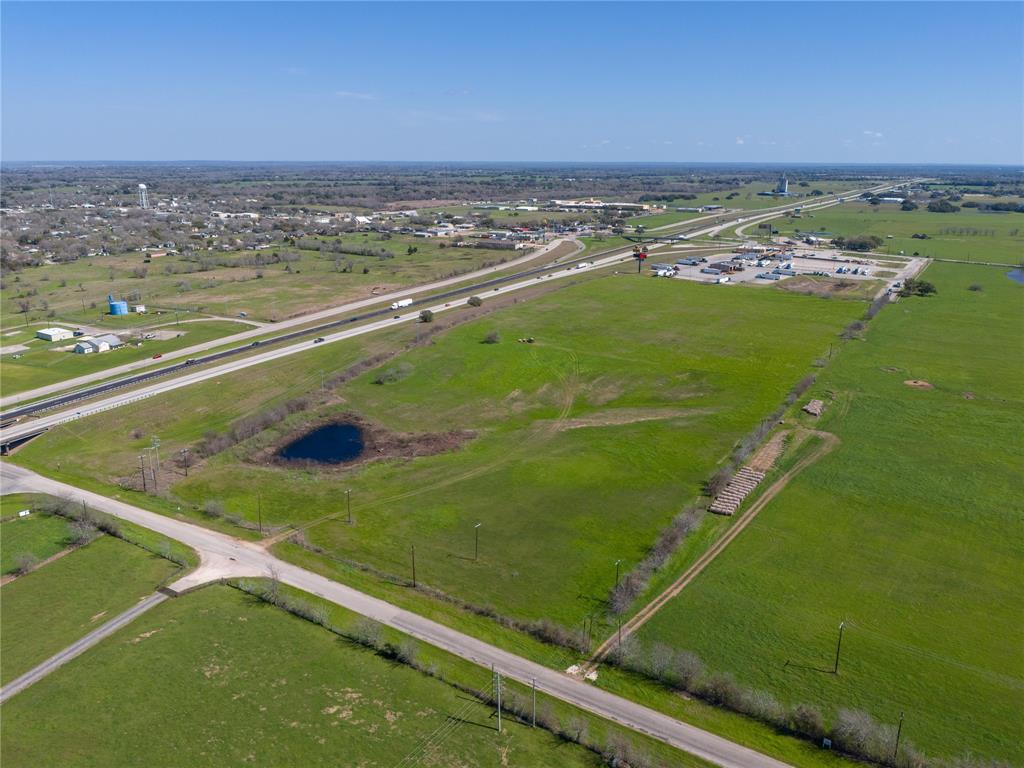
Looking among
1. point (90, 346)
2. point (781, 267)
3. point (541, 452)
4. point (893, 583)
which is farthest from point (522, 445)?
point (781, 267)

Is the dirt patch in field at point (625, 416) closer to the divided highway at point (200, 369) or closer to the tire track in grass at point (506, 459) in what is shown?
the tire track in grass at point (506, 459)

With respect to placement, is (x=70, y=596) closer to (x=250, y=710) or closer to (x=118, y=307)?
(x=250, y=710)

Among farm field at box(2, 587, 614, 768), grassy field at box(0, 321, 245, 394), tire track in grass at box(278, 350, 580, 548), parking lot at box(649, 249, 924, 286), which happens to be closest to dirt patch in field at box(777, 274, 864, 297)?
parking lot at box(649, 249, 924, 286)

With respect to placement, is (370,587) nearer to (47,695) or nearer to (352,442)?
(47,695)

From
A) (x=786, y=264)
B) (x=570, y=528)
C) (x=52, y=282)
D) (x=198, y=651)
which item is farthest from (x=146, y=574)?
(x=786, y=264)

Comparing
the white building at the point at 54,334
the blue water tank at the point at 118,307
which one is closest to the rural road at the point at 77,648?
the white building at the point at 54,334

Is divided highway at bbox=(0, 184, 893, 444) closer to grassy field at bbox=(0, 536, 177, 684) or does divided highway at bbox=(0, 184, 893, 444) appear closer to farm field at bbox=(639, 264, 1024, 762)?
grassy field at bbox=(0, 536, 177, 684)
